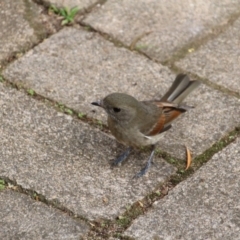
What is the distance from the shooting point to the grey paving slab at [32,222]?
4902 mm

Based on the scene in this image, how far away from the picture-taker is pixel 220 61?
659 centimetres

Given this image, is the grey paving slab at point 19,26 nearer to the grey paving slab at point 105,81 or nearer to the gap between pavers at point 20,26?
the gap between pavers at point 20,26

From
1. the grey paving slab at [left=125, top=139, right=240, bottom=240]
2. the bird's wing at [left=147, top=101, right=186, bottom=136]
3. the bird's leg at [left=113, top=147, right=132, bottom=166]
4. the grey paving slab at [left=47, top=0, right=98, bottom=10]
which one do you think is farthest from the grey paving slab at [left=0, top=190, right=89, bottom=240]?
the grey paving slab at [left=47, top=0, right=98, bottom=10]

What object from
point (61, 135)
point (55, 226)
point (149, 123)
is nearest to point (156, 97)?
point (149, 123)

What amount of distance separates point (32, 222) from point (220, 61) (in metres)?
2.49

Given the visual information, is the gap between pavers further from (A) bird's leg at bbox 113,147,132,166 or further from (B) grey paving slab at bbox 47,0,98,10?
(A) bird's leg at bbox 113,147,132,166

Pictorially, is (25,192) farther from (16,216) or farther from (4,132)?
(4,132)

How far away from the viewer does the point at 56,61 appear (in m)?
6.50

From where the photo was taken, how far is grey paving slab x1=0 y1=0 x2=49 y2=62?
6.54 meters

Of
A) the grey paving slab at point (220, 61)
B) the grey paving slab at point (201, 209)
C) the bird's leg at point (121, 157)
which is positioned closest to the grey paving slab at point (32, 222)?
the grey paving slab at point (201, 209)

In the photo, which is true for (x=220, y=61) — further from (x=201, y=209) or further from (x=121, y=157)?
(x=201, y=209)

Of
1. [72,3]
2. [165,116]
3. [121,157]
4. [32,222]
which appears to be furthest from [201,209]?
[72,3]

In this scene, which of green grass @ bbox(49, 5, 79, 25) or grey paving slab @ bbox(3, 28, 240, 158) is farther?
green grass @ bbox(49, 5, 79, 25)

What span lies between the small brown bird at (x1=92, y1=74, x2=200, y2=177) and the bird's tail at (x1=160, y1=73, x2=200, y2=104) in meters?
0.10
